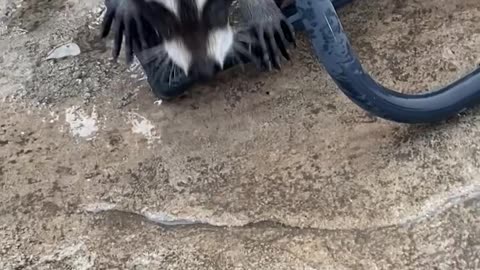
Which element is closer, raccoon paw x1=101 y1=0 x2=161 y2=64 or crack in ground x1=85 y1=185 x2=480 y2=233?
crack in ground x1=85 y1=185 x2=480 y2=233

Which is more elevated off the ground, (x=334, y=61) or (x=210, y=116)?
(x=334, y=61)

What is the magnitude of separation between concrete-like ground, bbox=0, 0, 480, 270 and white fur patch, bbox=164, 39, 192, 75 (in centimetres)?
14

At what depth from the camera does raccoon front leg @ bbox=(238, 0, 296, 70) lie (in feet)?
7.01

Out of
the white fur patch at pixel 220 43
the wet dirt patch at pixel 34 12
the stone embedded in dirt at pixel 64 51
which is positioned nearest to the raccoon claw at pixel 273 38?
the white fur patch at pixel 220 43

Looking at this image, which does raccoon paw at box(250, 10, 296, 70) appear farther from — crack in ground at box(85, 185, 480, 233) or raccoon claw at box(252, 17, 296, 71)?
crack in ground at box(85, 185, 480, 233)

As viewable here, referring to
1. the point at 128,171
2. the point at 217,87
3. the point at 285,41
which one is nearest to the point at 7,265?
the point at 128,171

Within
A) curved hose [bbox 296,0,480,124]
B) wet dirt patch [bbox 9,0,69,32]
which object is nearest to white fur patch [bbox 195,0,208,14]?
curved hose [bbox 296,0,480,124]

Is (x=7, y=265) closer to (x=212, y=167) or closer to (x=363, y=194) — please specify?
(x=212, y=167)

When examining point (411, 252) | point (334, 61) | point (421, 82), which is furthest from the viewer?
point (421, 82)

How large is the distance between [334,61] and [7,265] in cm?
72

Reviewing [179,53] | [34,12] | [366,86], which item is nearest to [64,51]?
[34,12]

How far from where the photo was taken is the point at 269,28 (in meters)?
2.14

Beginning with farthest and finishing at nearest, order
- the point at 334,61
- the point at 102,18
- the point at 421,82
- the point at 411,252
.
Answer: the point at 102,18 → the point at 421,82 → the point at 334,61 → the point at 411,252

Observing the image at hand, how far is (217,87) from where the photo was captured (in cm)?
218
